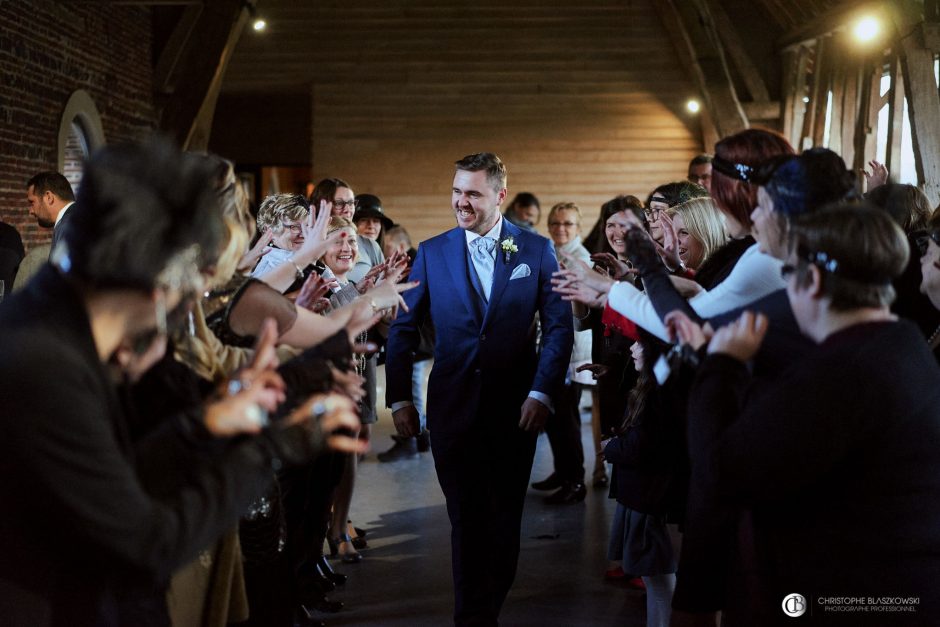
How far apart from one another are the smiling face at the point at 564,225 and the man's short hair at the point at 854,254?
4.79 m

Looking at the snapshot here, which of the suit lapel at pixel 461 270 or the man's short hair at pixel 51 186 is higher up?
the man's short hair at pixel 51 186

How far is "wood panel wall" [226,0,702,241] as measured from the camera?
12.6 meters

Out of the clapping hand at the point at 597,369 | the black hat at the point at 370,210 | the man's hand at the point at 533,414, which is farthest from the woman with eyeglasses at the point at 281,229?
the black hat at the point at 370,210

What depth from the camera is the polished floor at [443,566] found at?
162 inches

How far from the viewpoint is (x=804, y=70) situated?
1168 cm

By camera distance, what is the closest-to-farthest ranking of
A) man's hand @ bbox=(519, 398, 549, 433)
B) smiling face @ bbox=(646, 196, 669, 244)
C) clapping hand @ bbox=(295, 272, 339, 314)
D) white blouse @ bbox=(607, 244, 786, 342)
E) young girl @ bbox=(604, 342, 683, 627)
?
white blouse @ bbox=(607, 244, 786, 342), clapping hand @ bbox=(295, 272, 339, 314), young girl @ bbox=(604, 342, 683, 627), man's hand @ bbox=(519, 398, 549, 433), smiling face @ bbox=(646, 196, 669, 244)

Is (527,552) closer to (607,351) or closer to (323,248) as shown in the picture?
(607,351)

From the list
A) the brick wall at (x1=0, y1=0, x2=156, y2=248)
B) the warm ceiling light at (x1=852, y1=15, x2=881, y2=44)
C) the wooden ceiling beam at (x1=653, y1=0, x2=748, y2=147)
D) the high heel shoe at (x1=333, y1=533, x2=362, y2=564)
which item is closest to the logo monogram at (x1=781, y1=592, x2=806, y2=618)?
the high heel shoe at (x1=333, y1=533, x2=362, y2=564)

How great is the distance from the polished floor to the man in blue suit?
425 mm

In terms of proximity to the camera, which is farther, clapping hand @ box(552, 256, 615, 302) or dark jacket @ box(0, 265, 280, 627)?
clapping hand @ box(552, 256, 615, 302)

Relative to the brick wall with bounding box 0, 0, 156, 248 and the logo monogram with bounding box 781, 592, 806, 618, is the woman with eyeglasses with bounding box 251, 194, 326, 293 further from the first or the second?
the brick wall with bounding box 0, 0, 156, 248

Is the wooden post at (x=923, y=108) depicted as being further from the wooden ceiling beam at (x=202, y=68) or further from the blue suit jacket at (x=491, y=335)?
the wooden ceiling beam at (x=202, y=68)

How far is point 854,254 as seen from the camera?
1.87 metres

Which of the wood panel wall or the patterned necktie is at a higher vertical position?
the wood panel wall
